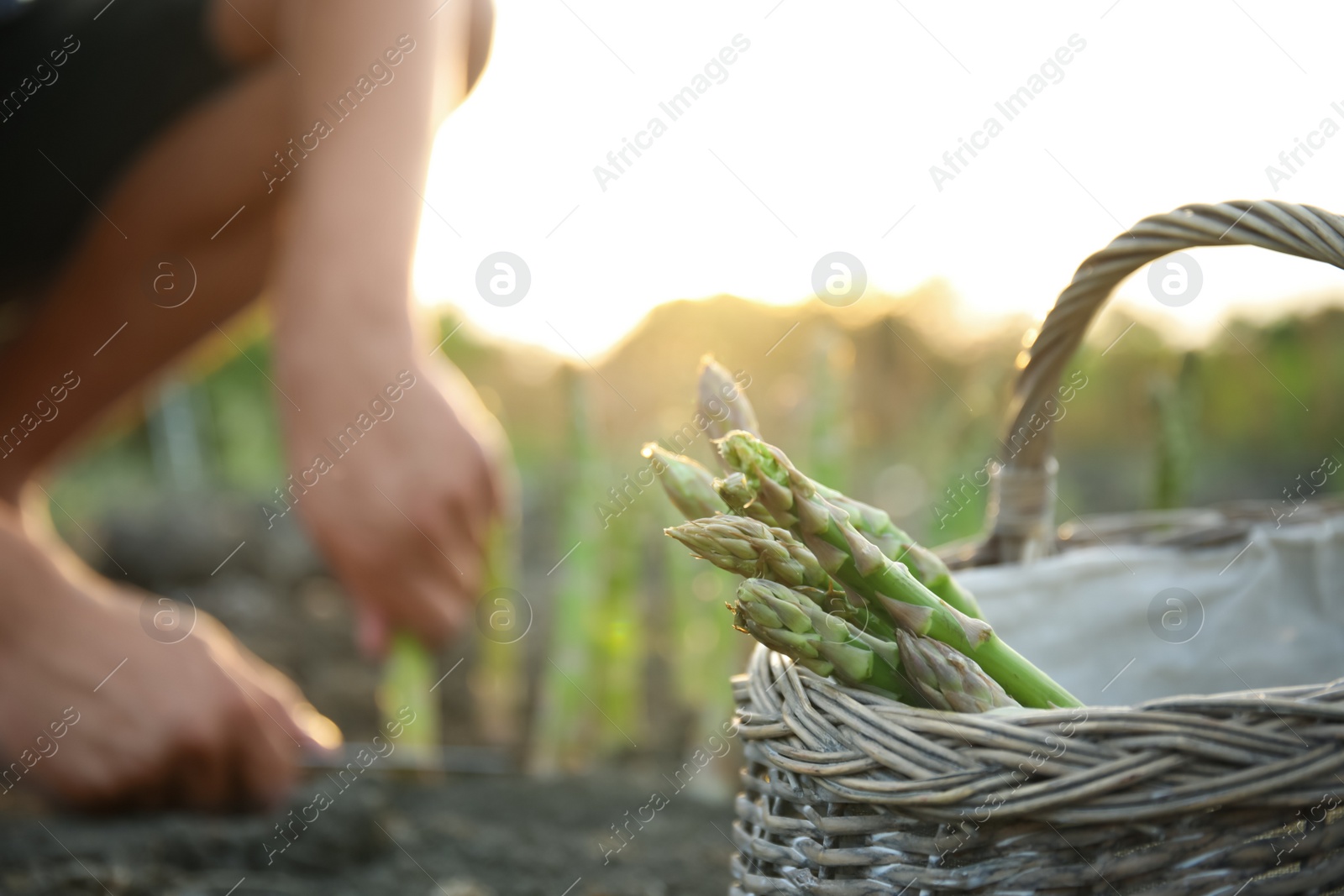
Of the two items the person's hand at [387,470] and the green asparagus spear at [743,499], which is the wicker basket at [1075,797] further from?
the person's hand at [387,470]

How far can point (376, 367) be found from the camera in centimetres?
94

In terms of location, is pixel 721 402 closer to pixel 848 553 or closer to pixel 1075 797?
pixel 848 553

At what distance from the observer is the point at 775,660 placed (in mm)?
546

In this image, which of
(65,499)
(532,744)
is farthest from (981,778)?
(65,499)

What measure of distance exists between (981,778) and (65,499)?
14.1 feet

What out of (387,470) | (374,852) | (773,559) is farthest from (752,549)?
(374,852)

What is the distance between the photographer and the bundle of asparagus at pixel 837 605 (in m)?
0.46

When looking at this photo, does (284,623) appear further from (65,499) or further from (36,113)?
(65,499)

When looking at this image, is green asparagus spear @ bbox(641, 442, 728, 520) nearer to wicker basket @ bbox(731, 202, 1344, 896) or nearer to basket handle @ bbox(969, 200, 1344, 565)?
wicker basket @ bbox(731, 202, 1344, 896)

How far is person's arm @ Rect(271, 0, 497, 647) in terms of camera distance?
0.94m

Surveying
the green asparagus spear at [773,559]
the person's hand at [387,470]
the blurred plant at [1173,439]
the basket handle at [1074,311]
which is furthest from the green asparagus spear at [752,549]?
the blurred plant at [1173,439]

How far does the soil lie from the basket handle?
0.50 m

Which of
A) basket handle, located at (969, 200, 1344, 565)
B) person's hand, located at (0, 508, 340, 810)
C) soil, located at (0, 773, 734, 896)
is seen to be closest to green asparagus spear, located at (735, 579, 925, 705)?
basket handle, located at (969, 200, 1344, 565)

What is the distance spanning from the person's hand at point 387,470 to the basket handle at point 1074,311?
552mm
